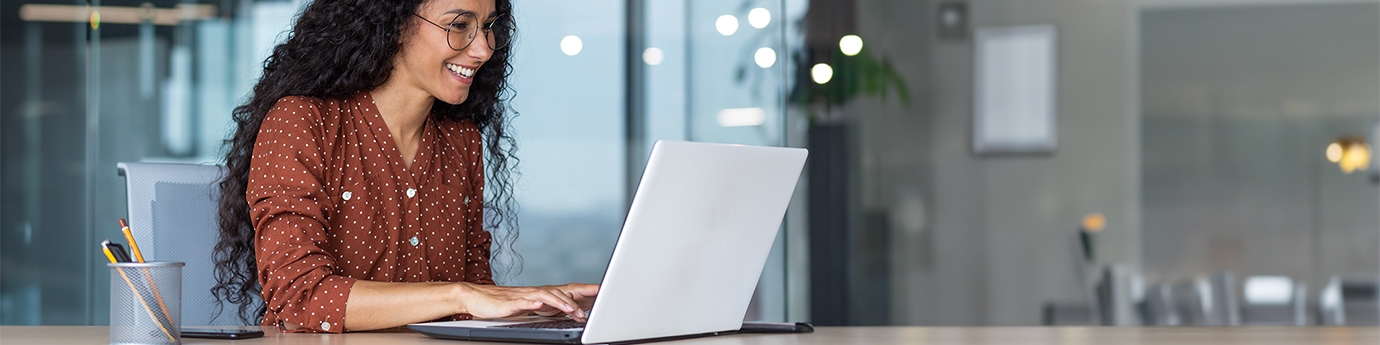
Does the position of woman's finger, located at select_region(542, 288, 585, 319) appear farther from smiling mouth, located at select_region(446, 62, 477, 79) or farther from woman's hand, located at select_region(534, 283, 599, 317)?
smiling mouth, located at select_region(446, 62, 477, 79)

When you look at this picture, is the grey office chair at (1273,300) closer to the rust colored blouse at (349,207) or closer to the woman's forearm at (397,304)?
the rust colored blouse at (349,207)

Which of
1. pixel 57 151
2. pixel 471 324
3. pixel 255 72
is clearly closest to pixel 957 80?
pixel 255 72

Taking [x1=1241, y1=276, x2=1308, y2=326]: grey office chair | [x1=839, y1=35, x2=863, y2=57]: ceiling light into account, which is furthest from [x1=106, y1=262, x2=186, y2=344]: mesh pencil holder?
[x1=1241, y1=276, x2=1308, y2=326]: grey office chair

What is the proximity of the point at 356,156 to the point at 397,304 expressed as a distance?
360 millimetres

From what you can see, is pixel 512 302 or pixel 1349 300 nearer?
pixel 512 302

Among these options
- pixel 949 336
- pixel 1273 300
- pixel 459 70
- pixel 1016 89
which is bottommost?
pixel 1273 300

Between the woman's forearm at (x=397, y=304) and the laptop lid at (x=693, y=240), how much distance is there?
281 mm

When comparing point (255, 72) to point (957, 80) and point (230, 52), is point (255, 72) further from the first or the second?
point (957, 80)

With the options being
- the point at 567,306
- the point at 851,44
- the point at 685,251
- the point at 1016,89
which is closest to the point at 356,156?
the point at 567,306

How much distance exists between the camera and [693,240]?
1096mm

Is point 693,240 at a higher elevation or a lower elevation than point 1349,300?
higher

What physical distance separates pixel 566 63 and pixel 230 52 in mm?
1123

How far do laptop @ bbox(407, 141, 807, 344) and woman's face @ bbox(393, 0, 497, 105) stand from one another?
536 mm

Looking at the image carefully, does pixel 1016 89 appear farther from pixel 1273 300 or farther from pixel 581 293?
pixel 581 293
